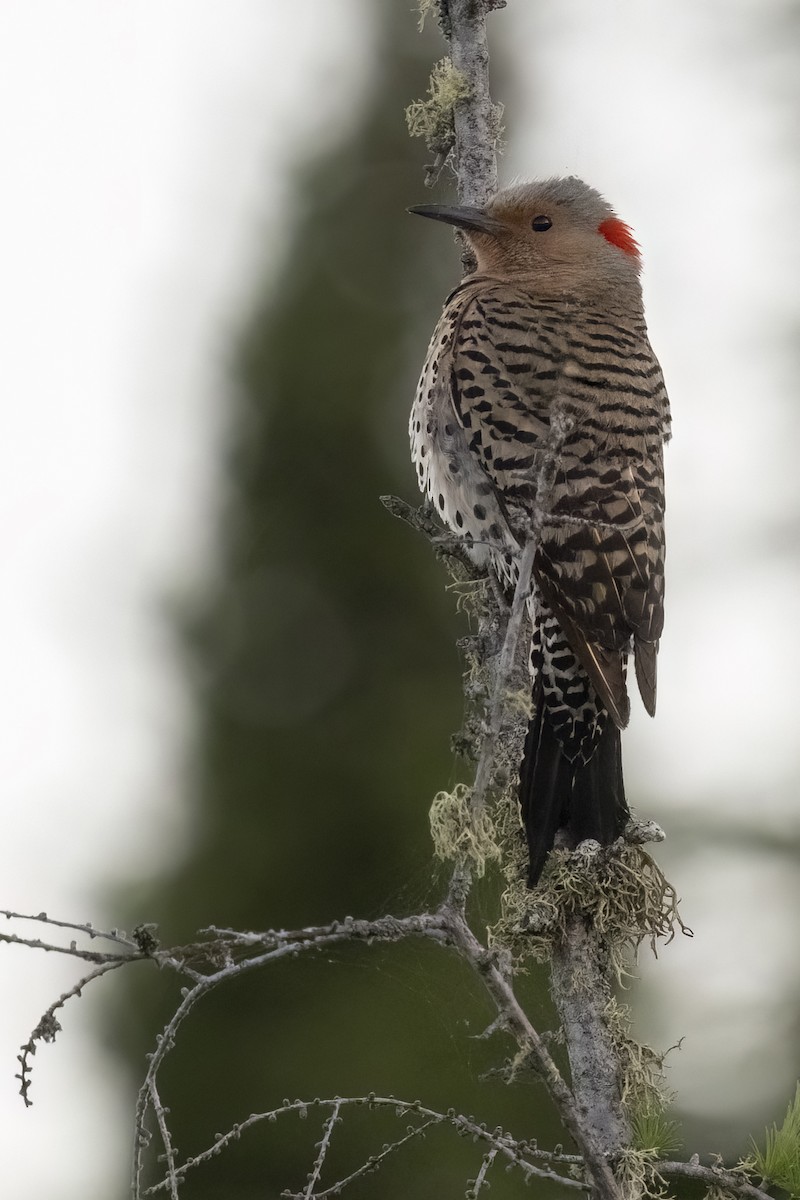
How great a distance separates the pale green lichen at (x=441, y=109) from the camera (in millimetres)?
3961

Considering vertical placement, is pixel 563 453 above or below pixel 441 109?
below

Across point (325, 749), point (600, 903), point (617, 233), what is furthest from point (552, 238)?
point (325, 749)

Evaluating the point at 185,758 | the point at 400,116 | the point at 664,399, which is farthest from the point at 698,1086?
the point at 400,116

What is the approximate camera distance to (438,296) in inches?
323

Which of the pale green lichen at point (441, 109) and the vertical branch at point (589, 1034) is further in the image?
the pale green lichen at point (441, 109)

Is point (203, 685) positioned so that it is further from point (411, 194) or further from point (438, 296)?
point (411, 194)

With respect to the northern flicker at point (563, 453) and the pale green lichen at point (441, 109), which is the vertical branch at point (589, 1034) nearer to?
the northern flicker at point (563, 453)

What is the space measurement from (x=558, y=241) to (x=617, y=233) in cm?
24

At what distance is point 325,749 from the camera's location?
672 centimetres

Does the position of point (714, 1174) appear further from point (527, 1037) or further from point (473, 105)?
point (473, 105)

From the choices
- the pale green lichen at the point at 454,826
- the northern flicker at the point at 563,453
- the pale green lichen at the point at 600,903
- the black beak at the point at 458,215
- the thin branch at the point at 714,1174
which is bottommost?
the thin branch at the point at 714,1174

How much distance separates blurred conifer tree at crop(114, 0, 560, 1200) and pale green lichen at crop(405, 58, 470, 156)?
98.3 inches

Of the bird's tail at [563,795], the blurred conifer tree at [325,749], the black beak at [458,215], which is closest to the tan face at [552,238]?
the black beak at [458,215]

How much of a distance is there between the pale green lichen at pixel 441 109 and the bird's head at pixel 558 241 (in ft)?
2.01
